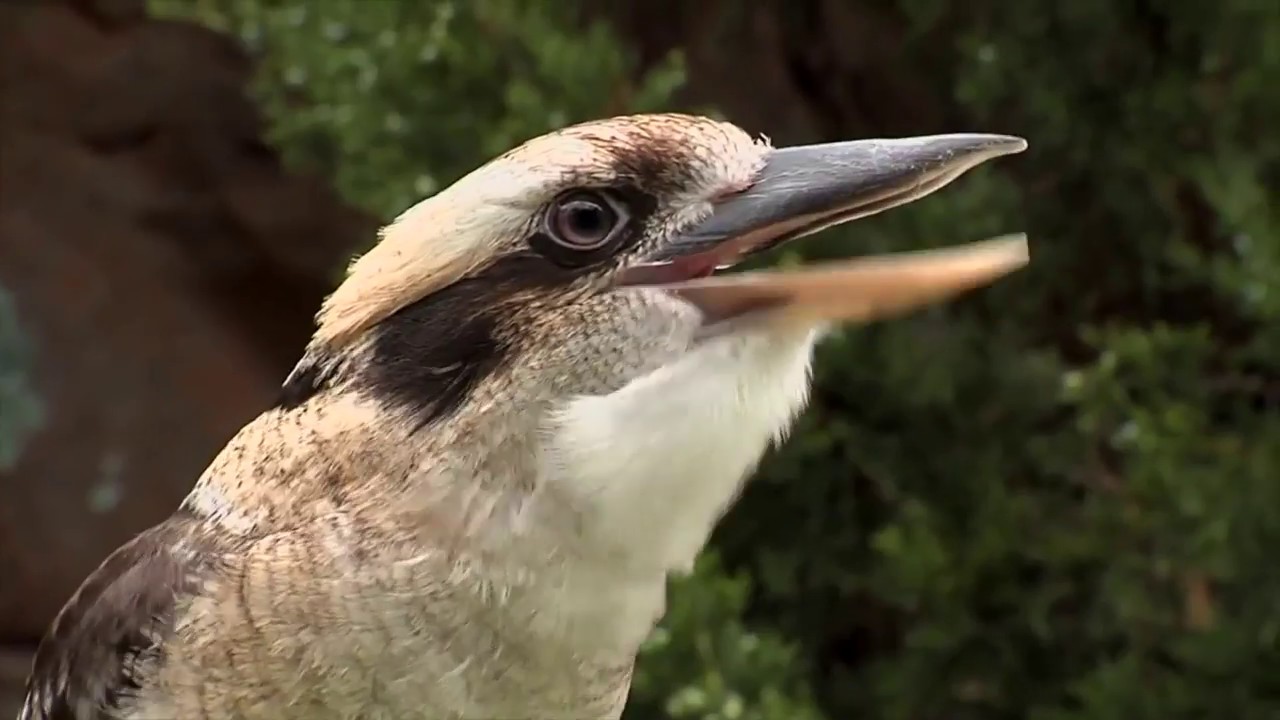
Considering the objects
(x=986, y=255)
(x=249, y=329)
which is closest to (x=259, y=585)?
(x=986, y=255)

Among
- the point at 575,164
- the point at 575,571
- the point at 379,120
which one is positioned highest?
the point at 379,120

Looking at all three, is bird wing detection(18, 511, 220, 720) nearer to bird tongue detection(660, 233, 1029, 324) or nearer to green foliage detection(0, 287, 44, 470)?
bird tongue detection(660, 233, 1029, 324)

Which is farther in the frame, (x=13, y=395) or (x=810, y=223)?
(x=13, y=395)

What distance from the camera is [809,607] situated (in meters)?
1.76

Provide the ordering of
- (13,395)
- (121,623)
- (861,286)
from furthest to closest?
1. (13,395)
2. (121,623)
3. (861,286)

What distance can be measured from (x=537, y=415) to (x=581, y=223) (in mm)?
115

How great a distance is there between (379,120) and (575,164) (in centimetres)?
82

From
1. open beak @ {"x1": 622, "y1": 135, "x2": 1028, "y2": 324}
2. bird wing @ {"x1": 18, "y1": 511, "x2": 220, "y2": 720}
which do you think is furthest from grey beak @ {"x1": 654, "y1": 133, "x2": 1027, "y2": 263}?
bird wing @ {"x1": 18, "y1": 511, "x2": 220, "y2": 720}

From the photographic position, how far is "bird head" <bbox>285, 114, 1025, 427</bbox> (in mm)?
763

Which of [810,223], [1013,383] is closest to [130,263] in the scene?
[1013,383]

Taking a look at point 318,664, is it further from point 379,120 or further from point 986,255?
point 379,120

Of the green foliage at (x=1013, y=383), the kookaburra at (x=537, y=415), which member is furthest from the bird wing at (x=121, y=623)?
the green foliage at (x=1013, y=383)

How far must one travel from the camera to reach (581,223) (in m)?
0.80

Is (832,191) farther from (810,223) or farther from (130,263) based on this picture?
(130,263)
